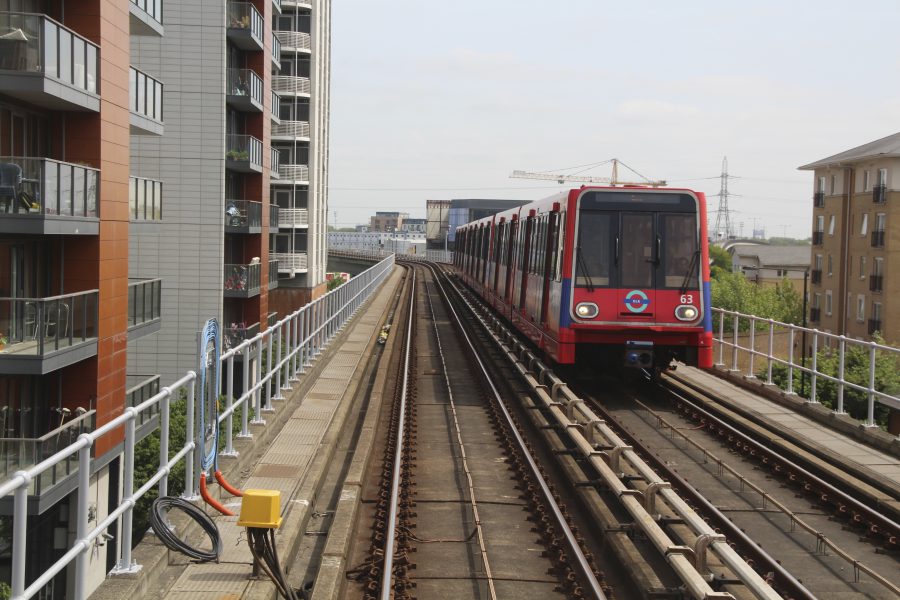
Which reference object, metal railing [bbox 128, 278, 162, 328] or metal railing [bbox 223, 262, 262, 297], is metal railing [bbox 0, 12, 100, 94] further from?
metal railing [bbox 223, 262, 262, 297]

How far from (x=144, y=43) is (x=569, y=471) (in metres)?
23.9

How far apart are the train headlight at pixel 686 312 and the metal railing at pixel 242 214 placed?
2067cm

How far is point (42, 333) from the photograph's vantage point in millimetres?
15094

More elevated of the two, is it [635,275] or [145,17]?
[145,17]

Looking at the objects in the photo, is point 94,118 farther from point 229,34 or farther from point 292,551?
point 229,34

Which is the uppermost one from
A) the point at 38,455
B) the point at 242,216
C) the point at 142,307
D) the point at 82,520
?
the point at 242,216

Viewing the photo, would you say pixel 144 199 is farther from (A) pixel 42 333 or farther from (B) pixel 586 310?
(B) pixel 586 310

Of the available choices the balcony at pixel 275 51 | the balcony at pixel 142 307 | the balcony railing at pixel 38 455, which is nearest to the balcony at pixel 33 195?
the balcony railing at pixel 38 455

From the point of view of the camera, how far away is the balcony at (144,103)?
21266mm

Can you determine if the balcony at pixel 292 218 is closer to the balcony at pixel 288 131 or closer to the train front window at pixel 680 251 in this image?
the balcony at pixel 288 131

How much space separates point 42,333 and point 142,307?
566 cm

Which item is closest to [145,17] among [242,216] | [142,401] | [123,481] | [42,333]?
[142,401]

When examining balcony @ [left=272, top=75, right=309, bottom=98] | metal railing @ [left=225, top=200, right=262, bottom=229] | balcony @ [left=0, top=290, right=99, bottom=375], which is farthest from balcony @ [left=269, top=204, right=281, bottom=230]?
balcony @ [left=0, top=290, right=99, bottom=375]

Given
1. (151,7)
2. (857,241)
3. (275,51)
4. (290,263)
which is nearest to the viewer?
(151,7)
